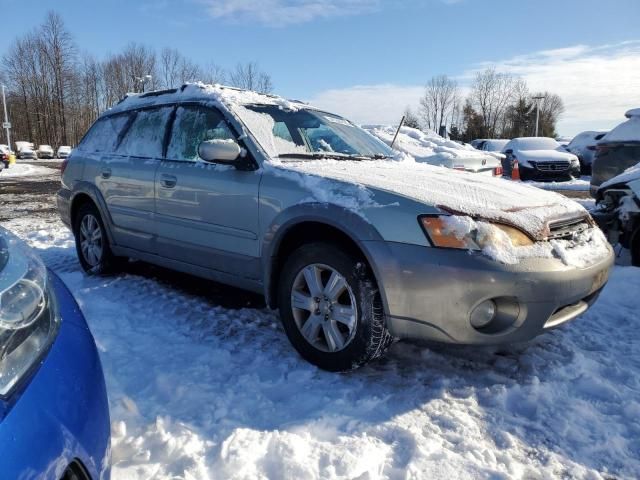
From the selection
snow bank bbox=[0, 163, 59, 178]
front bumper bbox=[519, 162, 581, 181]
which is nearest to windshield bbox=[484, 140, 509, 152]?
front bumper bbox=[519, 162, 581, 181]

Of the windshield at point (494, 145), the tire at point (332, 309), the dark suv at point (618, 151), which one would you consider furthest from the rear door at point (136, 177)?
the windshield at point (494, 145)

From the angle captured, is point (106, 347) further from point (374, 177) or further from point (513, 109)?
point (513, 109)

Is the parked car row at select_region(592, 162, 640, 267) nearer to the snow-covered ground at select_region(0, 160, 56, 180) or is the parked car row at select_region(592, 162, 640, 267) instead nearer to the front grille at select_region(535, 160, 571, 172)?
the front grille at select_region(535, 160, 571, 172)

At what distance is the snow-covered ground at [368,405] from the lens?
203cm

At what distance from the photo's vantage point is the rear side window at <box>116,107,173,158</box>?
13.3 ft

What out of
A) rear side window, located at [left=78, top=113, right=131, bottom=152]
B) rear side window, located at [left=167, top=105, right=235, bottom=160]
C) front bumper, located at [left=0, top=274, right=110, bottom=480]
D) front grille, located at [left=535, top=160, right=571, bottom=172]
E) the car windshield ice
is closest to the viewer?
front bumper, located at [left=0, top=274, right=110, bottom=480]

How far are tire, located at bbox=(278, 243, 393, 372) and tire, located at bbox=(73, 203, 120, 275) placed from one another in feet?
7.79

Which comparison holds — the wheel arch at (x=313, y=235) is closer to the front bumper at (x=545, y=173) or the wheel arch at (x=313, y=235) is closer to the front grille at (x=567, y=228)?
the front grille at (x=567, y=228)

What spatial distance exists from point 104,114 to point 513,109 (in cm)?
5904

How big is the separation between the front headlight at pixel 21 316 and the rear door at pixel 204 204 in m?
1.70

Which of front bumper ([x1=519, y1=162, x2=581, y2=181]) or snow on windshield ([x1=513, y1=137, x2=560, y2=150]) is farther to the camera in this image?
snow on windshield ([x1=513, y1=137, x2=560, y2=150])

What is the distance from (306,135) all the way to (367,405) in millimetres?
2058

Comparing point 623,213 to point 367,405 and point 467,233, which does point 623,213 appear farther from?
point 367,405

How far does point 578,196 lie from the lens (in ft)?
38.0
